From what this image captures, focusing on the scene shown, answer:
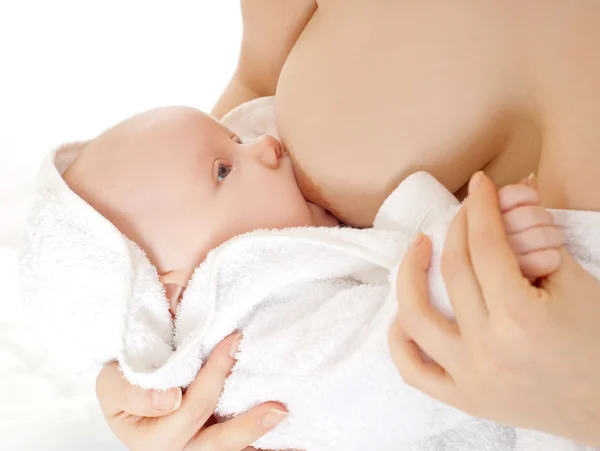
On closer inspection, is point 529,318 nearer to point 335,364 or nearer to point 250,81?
point 335,364

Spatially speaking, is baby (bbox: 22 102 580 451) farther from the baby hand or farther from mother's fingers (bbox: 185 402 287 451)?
the baby hand

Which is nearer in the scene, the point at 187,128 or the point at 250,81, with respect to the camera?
the point at 187,128

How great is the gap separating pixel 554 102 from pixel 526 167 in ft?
0.36

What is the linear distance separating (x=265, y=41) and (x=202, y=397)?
0.60 metres

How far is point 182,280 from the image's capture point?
88 cm

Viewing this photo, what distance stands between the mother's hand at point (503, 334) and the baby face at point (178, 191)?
339 mm

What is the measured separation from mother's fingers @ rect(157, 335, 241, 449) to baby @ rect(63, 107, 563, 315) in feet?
0.36

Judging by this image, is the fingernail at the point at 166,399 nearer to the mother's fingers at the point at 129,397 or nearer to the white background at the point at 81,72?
the mother's fingers at the point at 129,397

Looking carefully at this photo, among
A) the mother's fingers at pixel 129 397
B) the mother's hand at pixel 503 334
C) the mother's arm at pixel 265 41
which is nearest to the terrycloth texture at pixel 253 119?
the mother's arm at pixel 265 41

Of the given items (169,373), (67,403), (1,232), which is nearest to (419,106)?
(169,373)

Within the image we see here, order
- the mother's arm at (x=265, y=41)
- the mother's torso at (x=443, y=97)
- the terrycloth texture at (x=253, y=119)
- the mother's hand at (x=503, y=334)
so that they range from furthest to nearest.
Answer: the terrycloth texture at (x=253, y=119)
the mother's arm at (x=265, y=41)
the mother's torso at (x=443, y=97)
the mother's hand at (x=503, y=334)

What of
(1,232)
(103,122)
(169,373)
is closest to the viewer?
(169,373)

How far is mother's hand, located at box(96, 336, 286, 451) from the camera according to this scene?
79cm

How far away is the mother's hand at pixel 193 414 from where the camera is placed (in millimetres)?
787
